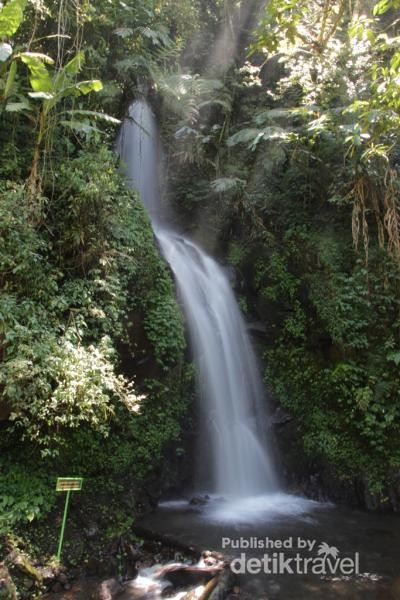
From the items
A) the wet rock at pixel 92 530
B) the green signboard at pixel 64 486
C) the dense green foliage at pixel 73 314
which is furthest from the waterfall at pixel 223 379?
the green signboard at pixel 64 486

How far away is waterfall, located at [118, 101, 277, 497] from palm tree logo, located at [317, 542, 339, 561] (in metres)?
1.98

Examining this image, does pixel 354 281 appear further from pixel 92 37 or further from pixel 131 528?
pixel 92 37

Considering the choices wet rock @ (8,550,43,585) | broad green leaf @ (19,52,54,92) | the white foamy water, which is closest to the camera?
wet rock @ (8,550,43,585)

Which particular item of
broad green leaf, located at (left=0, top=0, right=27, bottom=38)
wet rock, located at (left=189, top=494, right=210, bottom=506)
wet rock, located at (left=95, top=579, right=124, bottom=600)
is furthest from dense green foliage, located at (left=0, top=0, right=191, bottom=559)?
wet rock, located at (left=95, top=579, right=124, bottom=600)

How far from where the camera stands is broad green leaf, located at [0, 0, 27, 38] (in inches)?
232

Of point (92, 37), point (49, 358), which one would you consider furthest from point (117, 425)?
point (92, 37)

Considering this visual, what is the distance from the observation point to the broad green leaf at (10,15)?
19.4 feet

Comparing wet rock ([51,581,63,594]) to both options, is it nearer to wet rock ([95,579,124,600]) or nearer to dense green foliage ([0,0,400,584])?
wet rock ([95,579,124,600])

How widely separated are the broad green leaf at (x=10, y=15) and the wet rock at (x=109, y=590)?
22.0 ft

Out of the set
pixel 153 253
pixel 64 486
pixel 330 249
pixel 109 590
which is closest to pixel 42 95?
pixel 153 253

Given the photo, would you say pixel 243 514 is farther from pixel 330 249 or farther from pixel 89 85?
pixel 89 85

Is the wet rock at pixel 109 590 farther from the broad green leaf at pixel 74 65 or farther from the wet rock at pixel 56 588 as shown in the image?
the broad green leaf at pixel 74 65

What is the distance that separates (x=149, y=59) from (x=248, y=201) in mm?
3711

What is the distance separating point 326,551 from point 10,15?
307 inches
